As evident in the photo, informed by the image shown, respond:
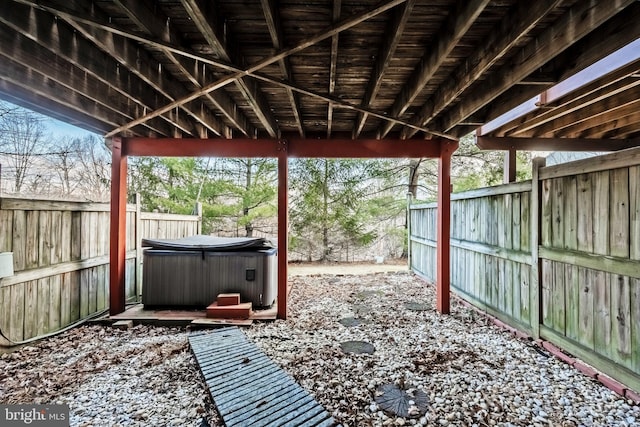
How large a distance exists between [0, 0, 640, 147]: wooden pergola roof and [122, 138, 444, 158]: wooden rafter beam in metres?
0.51

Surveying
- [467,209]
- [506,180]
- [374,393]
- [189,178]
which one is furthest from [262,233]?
[374,393]

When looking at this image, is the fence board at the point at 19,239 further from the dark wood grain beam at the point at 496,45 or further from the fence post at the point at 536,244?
the fence post at the point at 536,244

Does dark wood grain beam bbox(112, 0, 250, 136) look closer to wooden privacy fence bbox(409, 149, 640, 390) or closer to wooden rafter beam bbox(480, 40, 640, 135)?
wooden rafter beam bbox(480, 40, 640, 135)

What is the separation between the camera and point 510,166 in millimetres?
4422

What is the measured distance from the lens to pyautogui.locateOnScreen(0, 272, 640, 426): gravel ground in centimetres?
212

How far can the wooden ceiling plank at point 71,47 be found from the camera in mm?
1776

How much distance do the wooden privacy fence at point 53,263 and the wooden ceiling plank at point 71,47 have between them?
170 cm

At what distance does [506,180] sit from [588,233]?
1909 mm

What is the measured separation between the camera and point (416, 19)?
192 cm

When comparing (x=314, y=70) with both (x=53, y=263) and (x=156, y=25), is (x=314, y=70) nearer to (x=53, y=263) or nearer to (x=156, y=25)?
(x=156, y=25)

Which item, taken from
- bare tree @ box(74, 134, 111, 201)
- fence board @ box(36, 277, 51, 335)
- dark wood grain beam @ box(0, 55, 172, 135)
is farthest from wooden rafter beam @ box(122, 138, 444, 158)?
bare tree @ box(74, 134, 111, 201)

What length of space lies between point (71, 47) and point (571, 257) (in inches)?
177

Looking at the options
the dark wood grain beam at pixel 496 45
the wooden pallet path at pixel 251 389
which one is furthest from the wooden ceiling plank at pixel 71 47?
the dark wood grain beam at pixel 496 45

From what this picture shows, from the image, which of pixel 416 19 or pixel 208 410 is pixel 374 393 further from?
pixel 416 19
